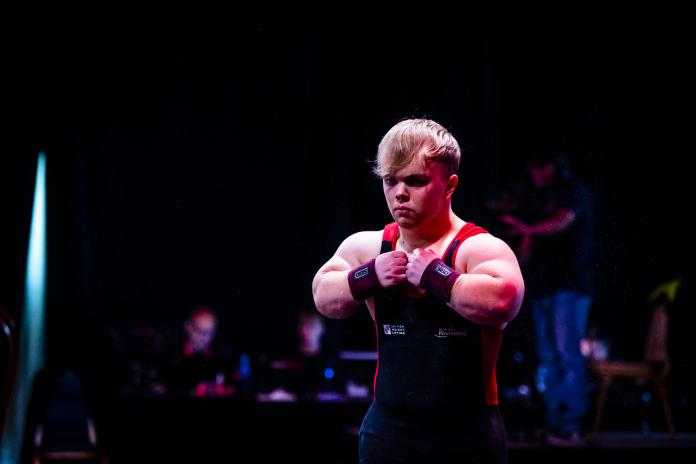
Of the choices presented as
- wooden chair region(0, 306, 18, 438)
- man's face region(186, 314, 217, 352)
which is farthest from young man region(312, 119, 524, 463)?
man's face region(186, 314, 217, 352)

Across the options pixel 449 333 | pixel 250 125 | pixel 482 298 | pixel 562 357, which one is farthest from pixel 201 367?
pixel 482 298

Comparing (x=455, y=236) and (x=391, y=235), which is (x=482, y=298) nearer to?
(x=455, y=236)

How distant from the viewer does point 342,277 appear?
2281 mm

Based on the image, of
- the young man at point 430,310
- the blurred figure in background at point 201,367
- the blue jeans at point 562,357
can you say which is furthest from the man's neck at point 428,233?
the blurred figure in background at point 201,367

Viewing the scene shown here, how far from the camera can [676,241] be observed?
31.1 ft

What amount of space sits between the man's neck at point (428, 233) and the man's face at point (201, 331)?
16.7ft

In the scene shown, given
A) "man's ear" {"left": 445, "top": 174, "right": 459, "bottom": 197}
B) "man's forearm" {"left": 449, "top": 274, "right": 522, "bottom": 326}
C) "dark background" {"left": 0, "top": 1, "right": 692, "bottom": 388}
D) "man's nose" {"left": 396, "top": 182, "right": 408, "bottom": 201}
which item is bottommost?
"man's forearm" {"left": 449, "top": 274, "right": 522, "bottom": 326}

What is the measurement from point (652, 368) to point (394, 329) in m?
5.32

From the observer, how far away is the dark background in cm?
779

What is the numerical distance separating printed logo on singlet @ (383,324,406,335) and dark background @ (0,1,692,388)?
5124 millimetres

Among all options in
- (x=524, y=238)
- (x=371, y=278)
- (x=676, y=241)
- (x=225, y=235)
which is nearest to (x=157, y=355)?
(x=225, y=235)

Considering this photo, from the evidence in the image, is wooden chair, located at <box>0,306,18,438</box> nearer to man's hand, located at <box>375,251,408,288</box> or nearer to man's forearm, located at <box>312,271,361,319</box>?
man's forearm, located at <box>312,271,361,319</box>

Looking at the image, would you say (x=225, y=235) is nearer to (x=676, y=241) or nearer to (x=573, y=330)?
(x=573, y=330)

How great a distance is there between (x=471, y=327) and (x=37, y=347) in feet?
19.7
